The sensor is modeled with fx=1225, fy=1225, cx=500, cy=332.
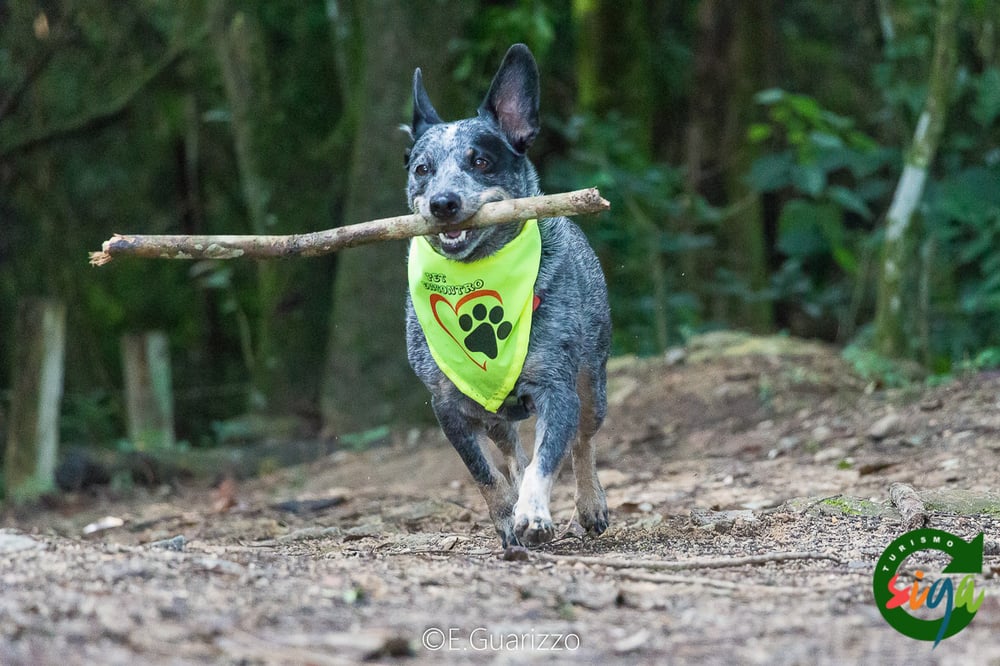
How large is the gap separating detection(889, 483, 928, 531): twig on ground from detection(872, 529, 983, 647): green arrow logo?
0.73m

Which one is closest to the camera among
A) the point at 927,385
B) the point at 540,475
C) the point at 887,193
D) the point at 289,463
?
the point at 540,475

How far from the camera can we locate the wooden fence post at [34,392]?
9.89 meters

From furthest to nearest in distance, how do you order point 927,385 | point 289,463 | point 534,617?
point 289,463
point 927,385
point 534,617

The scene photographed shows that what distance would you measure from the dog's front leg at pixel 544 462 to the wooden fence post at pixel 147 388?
629 cm

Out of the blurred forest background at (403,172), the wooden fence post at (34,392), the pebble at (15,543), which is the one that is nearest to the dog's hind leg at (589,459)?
the pebble at (15,543)

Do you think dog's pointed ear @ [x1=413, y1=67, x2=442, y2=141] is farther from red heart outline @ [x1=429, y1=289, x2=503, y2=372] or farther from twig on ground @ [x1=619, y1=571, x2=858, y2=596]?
twig on ground @ [x1=619, y1=571, x2=858, y2=596]

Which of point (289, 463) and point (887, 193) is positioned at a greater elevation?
point (887, 193)

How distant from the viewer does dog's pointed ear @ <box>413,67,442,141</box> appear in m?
6.33

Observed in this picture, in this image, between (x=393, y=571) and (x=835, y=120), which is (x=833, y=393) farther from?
(x=393, y=571)

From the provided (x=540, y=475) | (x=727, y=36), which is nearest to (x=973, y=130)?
(x=727, y=36)

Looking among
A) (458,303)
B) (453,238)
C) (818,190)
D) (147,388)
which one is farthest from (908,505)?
(147,388)

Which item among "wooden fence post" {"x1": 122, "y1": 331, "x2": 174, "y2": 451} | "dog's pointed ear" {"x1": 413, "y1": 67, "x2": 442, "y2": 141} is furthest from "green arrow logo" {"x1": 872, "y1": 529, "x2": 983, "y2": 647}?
"wooden fence post" {"x1": 122, "y1": 331, "x2": 174, "y2": 451}

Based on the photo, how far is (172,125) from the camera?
1496 centimetres

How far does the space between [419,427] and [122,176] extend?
21.4ft
